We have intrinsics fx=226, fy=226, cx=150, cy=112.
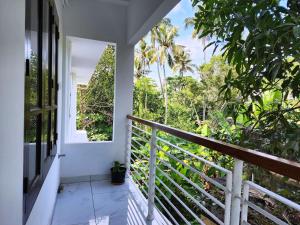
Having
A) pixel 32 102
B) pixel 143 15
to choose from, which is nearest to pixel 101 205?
pixel 32 102

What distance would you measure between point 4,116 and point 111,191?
2.21m

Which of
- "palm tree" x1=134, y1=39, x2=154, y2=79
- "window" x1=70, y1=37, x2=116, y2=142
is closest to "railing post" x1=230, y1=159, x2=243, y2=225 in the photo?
"window" x1=70, y1=37, x2=116, y2=142

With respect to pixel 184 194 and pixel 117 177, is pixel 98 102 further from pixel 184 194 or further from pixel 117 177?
pixel 184 194

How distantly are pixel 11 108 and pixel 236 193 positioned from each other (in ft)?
3.47

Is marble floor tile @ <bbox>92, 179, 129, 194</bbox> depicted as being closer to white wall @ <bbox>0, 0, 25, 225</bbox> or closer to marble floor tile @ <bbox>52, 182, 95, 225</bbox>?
marble floor tile @ <bbox>52, 182, 95, 225</bbox>

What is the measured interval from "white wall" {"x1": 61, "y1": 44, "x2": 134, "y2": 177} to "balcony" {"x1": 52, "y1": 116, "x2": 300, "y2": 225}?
14 cm

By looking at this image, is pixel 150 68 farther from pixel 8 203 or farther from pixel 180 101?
pixel 8 203

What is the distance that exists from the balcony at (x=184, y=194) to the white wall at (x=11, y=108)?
0.93 meters

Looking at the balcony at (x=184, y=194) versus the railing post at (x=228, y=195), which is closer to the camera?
the balcony at (x=184, y=194)

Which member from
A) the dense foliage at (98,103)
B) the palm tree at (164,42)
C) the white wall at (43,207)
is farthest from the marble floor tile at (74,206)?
the palm tree at (164,42)

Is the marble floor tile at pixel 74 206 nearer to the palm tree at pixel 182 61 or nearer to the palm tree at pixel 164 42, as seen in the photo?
the palm tree at pixel 164 42

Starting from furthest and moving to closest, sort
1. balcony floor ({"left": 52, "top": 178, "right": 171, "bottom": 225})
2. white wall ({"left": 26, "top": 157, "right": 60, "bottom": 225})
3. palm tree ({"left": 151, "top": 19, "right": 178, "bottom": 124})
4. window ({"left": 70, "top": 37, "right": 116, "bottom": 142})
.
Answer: palm tree ({"left": 151, "top": 19, "right": 178, "bottom": 124})
window ({"left": 70, "top": 37, "right": 116, "bottom": 142})
balcony floor ({"left": 52, "top": 178, "right": 171, "bottom": 225})
white wall ({"left": 26, "top": 157, "right": 60, "bottom": 225})

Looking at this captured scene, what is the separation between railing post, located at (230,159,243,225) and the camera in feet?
3.46

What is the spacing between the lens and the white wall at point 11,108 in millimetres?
829
